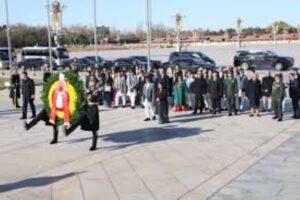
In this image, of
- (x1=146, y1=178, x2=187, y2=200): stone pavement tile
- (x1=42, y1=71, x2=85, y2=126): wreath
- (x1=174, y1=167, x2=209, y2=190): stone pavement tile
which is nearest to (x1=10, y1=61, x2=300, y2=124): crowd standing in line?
(x1=42, y1=71, x2=85, y2=126): wreath

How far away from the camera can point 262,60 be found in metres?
49.5

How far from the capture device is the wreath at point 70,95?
49.8 ft

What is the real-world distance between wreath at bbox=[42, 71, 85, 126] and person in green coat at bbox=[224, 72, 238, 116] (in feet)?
23.8

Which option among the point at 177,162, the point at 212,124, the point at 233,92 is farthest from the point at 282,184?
the point at 233,92

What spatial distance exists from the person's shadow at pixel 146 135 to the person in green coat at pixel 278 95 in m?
3.07

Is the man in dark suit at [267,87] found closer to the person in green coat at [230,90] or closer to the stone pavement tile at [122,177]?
the person in green coat at [230,90]

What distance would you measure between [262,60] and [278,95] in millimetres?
30100

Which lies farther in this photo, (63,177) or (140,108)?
(140,108)

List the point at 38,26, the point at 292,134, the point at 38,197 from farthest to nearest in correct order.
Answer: the point at 38,26
the point at 292,134
the point at 38,197

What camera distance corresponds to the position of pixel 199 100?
2233 cm

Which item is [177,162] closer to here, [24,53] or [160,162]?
[160,162]

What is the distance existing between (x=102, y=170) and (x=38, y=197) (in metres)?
2.26

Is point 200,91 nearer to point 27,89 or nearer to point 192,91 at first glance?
point 192,91

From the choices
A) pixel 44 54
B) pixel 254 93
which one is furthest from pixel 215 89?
pixel 44 54
